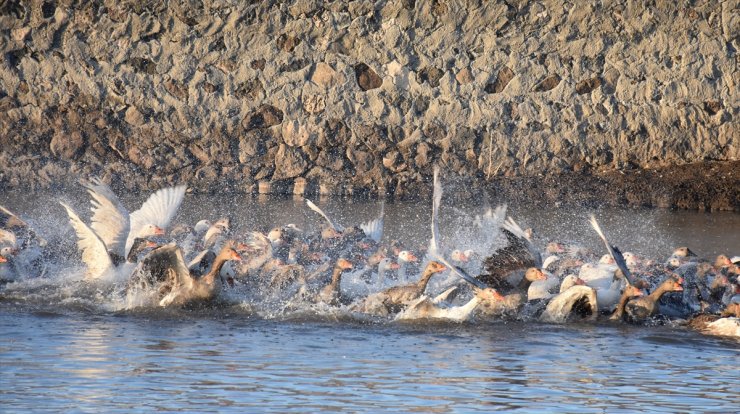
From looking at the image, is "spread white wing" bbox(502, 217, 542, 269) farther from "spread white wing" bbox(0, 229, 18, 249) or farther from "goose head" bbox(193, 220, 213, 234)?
"spread white wing" bbox(0, 229, 18, 249)

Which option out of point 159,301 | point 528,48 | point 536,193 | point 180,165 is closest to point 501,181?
point 536,193

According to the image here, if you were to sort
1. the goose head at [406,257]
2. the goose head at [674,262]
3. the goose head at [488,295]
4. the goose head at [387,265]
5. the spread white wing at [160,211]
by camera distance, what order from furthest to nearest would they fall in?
the spread white wing at [160,211] < the goose head at [406,257] < the goose head at [674,262] < the goose head at [387,265] < the goose head at [488,295]

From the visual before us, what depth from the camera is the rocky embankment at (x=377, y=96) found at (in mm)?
18516

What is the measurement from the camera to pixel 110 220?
536 inches

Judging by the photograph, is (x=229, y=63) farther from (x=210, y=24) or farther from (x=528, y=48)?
(x=528, y=48)

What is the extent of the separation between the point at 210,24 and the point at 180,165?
186 centimetres

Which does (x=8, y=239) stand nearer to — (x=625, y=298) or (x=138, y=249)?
(x=138, y=249)

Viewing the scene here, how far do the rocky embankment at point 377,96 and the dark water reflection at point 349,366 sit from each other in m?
7.49

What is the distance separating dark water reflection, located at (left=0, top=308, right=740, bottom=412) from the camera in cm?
839

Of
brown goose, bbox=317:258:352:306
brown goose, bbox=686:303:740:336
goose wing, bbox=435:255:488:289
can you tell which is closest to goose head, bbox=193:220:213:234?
brown goose, bbox=317:258:352:306

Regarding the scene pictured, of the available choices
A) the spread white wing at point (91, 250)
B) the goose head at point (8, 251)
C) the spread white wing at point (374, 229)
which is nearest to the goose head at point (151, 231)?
the spread white wing at point (91, 250)

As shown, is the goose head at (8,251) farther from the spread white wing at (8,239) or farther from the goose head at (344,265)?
the goose head at (344,265)

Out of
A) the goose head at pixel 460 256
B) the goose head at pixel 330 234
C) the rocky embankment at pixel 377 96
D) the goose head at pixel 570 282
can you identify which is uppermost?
the rocky embankment at pixel 377 96

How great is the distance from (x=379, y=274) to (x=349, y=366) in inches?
148
